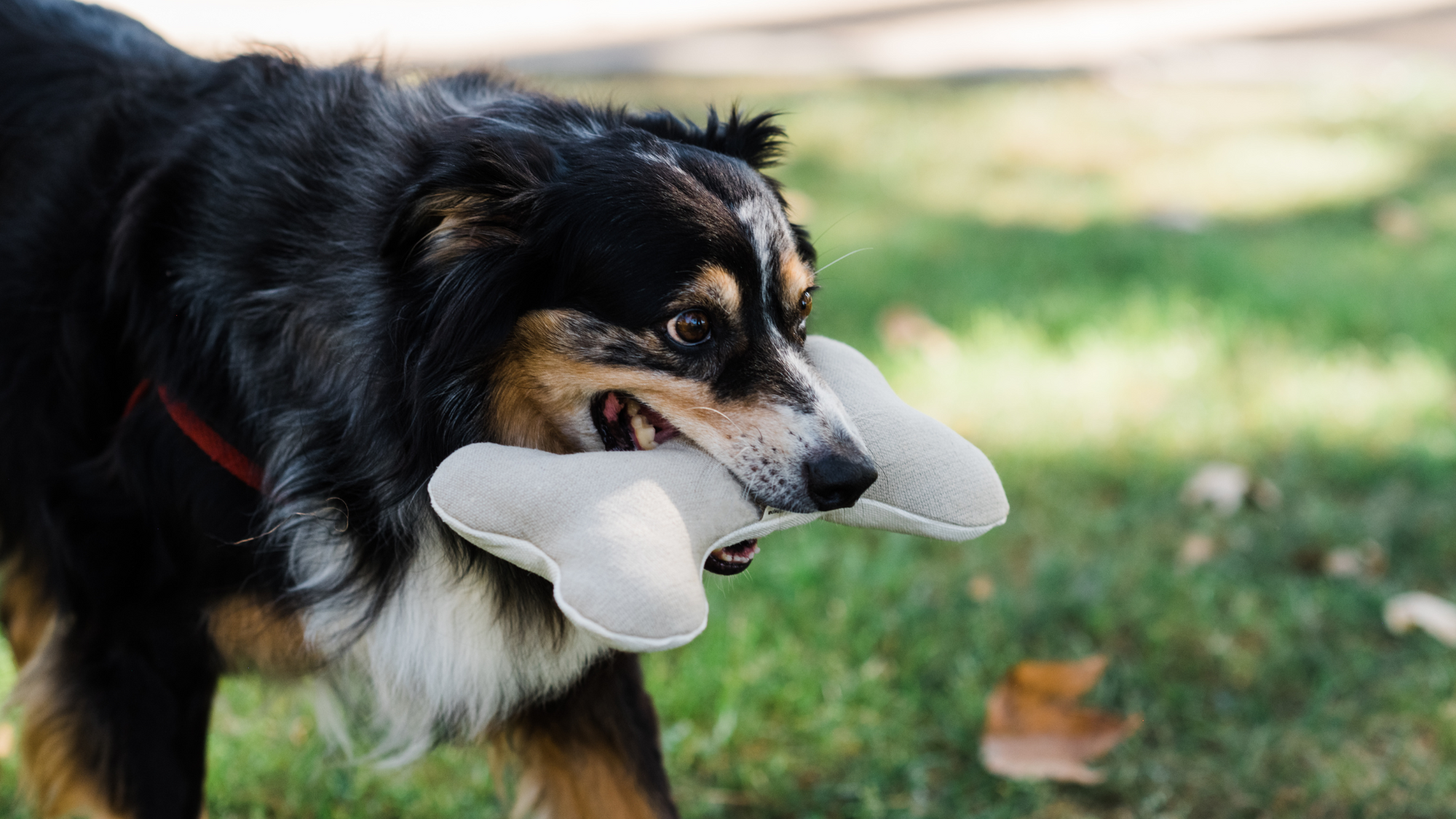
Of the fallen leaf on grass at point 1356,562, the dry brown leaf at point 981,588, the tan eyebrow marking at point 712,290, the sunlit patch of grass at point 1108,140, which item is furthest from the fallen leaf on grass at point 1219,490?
the sunlit patch of grass at point 1108,140

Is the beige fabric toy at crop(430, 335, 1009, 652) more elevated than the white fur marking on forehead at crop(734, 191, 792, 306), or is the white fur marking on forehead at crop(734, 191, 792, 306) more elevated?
→ the white fur marking on forehead at crop(734, 191, 792, 306)

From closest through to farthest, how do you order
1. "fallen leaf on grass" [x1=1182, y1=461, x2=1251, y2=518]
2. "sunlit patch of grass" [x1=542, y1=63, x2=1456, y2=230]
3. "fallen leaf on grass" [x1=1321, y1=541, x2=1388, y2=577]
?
"fallen leaf on grass" [x1=1321, y1=541, x2=1388, y2=577] → "fallen leaf on grass" [x1=1182, y1=461, x2=1251, y2=518] → "sunlit patch of grass" [x1=542, y1=63, x2=1456, y2=230]

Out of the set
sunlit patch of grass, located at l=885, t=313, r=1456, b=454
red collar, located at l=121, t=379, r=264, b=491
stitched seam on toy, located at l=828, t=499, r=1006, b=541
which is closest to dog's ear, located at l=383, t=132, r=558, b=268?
red collar, located at l=121, t=379, r=264, b=491

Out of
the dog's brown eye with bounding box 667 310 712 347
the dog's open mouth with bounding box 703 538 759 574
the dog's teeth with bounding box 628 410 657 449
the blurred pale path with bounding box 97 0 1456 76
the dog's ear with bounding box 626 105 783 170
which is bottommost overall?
the blurred pale path with bounding box 97 0 1456 76

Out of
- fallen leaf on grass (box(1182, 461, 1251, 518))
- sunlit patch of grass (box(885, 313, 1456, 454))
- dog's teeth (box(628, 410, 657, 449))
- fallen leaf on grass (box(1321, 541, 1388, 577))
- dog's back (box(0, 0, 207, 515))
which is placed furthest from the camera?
sunlit patch of grass (box(885, 313, 1456, 454))

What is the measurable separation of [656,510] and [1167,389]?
375 cm

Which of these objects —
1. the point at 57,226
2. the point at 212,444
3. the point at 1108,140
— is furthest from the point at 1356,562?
the point at 1108,140

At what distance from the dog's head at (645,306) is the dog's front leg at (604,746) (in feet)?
2.13

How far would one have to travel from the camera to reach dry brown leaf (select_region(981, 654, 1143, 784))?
315cm

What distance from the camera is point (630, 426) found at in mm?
2461

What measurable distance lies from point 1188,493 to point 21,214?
147 inches

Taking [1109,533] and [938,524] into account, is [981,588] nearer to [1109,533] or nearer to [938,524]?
[1109,533]

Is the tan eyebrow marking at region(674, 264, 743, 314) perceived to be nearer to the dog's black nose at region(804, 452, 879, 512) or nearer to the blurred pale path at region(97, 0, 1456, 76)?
the dog's black nose at region(804, 452, 879, 512)

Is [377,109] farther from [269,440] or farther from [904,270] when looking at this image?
[904,270]
